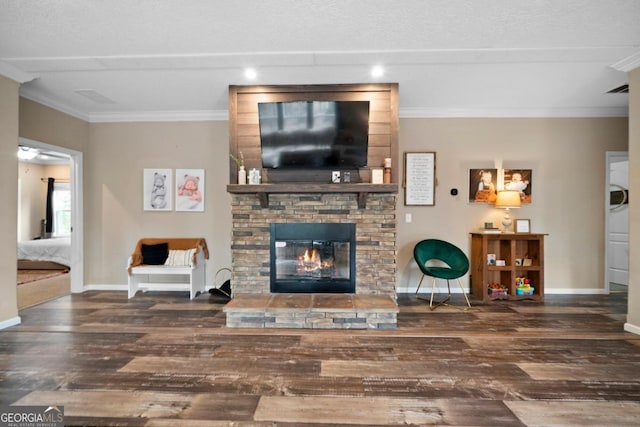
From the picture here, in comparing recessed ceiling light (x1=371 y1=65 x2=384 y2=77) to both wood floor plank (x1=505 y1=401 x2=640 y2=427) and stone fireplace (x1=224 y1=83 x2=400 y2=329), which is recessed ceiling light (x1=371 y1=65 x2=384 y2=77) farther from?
wood floor plank (x1=505 y1=401 x2=640 y2=427)

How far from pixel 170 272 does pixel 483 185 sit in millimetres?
4428

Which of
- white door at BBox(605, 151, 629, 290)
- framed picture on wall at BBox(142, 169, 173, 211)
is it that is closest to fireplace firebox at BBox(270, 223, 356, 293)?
framed picture on wall at BBox(142, 169, 173, 211)

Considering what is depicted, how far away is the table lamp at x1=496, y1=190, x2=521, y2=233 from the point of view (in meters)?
4.41

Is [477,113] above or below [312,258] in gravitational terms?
above

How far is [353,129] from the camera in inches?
147

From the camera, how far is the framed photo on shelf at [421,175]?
4715mm

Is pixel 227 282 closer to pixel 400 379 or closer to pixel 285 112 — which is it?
pixel 285 112

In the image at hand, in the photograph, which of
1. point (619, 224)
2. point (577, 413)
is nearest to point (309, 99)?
point (577, 413)

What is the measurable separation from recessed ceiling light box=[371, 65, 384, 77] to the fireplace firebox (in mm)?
1697

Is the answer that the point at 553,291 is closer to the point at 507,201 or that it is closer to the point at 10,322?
the point at 507,201

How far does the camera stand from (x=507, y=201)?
14.6 feet

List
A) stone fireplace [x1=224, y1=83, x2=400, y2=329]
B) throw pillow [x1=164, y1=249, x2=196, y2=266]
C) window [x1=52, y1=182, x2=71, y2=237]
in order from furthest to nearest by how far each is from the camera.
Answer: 1. window [x1=52, y1=182, x2=71, y2=237]
2. throw pillow [x1=164, y1=249, x2=196, y2=266]
3. stone fireplace [x1=224, y1=83, x2=400, y2=329]

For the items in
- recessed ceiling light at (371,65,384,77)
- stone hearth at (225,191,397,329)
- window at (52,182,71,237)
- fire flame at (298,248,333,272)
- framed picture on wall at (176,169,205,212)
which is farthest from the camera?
window at (52,182,71,237)

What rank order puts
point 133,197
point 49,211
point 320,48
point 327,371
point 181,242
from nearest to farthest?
point 327,371 < point 320,48 < point 181,242 < point 133,197 < point 49,211
